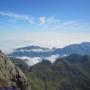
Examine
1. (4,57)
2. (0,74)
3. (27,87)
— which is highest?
(4,57)

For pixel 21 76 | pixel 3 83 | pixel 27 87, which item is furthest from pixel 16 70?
pixel 3 83

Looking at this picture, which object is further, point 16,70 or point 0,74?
point 16,70

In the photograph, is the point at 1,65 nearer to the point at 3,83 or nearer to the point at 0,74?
the point at 0,74

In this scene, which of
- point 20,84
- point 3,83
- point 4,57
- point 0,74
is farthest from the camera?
point 4,57

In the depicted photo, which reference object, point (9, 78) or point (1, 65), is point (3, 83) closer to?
point (9, 78)

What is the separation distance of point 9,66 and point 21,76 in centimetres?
507

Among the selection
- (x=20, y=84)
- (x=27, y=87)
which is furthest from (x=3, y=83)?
(x=27, y=87)

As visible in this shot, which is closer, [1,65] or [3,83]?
[3,83]

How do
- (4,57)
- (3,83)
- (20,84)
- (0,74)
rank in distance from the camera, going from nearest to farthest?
(3,83) < (0,74) < (20,84) < (4,57)

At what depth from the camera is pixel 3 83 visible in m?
56.2

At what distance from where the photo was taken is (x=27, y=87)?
2682 inches

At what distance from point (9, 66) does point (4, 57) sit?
413cm

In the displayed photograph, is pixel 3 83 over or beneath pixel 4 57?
beneath

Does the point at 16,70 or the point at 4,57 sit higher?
the point at 4,57
